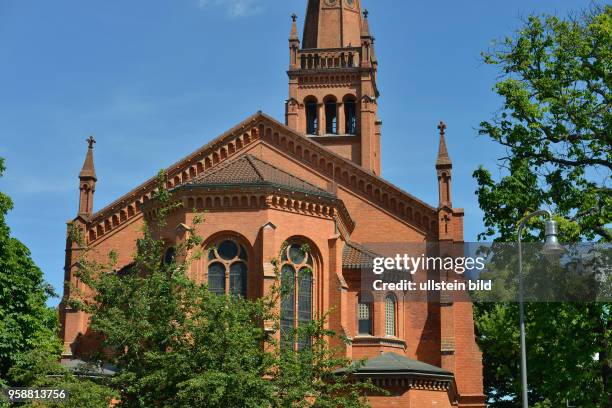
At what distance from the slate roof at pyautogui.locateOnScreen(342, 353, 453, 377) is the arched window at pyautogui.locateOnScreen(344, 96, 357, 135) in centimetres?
2797

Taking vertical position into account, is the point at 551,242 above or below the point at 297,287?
below

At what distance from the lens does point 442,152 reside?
43.9m

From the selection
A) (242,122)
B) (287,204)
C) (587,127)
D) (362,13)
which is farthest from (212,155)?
(362,13)

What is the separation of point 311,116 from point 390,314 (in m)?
26.1

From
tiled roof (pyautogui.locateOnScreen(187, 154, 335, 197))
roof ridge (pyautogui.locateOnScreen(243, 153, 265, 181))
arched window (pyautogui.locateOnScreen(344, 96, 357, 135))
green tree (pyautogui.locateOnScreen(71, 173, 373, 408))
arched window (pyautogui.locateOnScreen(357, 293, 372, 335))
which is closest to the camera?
green tree (pyautogui.locateOnScreen(71, 173, 373, 408))

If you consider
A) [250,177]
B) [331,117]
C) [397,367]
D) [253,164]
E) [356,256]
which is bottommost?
[397,367]

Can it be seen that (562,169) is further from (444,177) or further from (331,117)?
(331,117)

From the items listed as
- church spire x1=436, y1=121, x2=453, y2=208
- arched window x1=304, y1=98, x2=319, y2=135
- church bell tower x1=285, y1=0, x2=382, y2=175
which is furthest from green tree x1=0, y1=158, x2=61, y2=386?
arched window x1=304, y1=98, x2=319, y2=135

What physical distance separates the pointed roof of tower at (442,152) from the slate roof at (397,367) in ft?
33.0

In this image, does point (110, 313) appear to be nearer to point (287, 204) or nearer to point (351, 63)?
point (287, 204)

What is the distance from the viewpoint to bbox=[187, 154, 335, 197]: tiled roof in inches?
1506

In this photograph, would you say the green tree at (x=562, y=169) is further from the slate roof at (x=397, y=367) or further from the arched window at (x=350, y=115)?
the arched window at (x=350, y=115)

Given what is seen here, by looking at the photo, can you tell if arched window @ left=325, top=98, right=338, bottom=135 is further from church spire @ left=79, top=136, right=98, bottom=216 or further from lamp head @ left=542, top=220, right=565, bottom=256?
lamp head @ left=542, top=220, right=565, bottom=256

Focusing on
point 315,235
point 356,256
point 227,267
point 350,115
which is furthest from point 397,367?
point 350,115
